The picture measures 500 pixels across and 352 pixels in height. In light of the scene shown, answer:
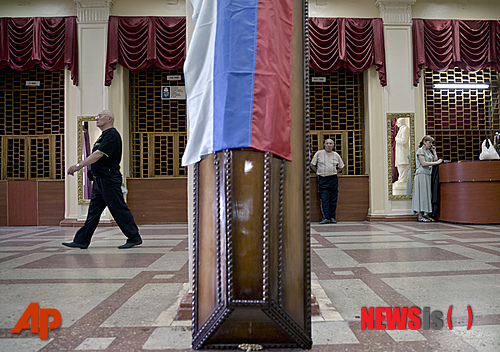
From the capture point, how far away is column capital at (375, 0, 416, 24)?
696 centimetres

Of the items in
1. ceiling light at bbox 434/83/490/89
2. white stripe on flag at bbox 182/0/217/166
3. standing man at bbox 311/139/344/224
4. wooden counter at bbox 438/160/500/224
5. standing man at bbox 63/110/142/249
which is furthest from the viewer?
ceiling light at bbox 434/83/490/89

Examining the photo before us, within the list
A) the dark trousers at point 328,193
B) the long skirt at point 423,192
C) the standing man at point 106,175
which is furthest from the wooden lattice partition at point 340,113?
the standing man at point 106,175

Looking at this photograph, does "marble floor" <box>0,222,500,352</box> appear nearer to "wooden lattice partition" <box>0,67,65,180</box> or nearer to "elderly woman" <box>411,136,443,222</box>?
"elderly woman" <box>411,136,443,222</box>

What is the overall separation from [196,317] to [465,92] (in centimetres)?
806

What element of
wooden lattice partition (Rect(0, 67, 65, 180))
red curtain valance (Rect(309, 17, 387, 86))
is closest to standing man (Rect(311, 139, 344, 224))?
red curtain valance (Rect(309, 17, 387, 86))

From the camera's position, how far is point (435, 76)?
300 inches

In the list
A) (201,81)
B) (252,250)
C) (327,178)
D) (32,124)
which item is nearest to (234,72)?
(201,81)

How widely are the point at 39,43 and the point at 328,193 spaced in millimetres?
5705

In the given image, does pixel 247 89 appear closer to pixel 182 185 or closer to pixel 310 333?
pixel 310 333

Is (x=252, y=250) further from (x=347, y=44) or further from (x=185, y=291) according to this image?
(x=347, y=44)

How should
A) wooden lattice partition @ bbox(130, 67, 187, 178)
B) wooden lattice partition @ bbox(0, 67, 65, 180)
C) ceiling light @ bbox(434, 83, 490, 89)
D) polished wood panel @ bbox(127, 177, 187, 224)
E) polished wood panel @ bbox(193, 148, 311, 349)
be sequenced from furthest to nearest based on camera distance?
ceiling light @ bbox(434, 83, 490, 89) < wooden lattice partition @ bbox(130, 67, 187, 178) < wooden lattice partition @ bbox(0, 67, 65, 180) < polished wood panel @ bbox(127, 177, 187, 224) < polished wood panel @ bbox(193, 148, 311, 349)

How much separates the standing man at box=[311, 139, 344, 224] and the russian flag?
5386 mm

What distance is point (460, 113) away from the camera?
7.68 meters

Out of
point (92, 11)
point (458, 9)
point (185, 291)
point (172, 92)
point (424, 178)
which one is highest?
point (458, 9)
